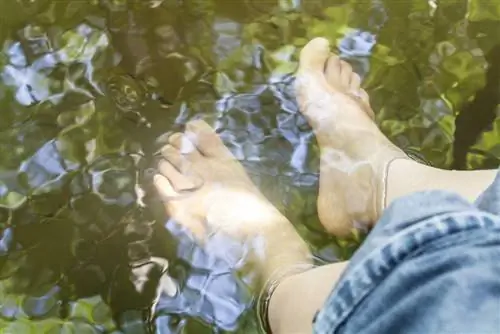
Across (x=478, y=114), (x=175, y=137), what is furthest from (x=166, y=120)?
(x=478, y=114)

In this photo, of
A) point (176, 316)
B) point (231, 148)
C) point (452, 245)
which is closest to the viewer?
point (452, 245)

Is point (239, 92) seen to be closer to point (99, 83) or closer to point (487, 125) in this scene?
point (99, 83)

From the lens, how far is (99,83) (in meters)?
1.01

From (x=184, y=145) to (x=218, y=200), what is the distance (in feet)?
0.35

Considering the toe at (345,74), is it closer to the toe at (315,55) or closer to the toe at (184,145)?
the toe at (315,55)

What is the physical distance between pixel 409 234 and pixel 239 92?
1.91 feet

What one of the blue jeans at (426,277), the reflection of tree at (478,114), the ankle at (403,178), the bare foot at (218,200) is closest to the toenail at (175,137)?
the bare foot at (218,200)

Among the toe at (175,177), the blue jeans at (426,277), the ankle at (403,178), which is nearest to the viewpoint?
the blue jeans at (426,277)

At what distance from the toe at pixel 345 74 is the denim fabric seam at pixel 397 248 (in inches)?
22.8

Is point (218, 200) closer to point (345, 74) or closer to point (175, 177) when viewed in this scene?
point (175, 177)

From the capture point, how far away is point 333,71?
3.43 ft

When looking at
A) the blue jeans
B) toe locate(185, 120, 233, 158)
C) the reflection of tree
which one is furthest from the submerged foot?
the blue jeans

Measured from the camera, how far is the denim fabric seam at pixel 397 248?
1.56 feet

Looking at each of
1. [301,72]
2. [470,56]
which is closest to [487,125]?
[470,56]
